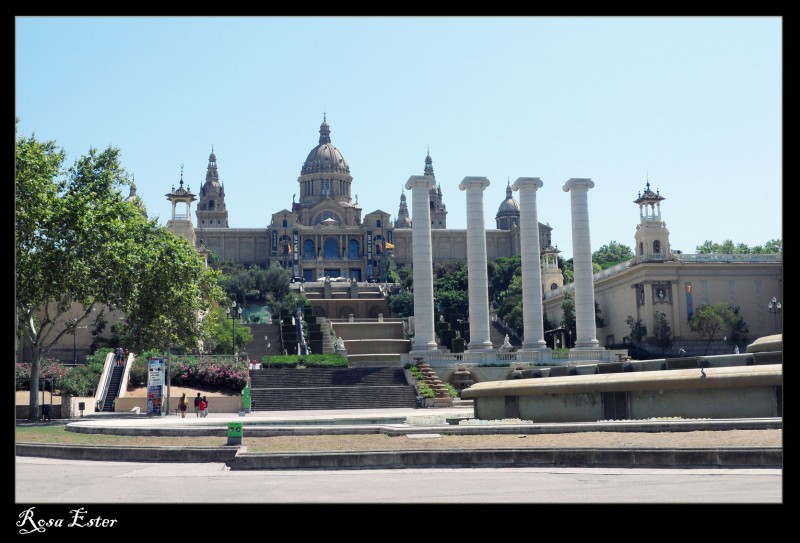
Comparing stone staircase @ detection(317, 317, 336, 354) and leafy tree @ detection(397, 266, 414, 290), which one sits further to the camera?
leafy tree @ detection(397, 266, 414, 290)

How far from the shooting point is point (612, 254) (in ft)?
562

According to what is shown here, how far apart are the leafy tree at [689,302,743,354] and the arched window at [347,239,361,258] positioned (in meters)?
112

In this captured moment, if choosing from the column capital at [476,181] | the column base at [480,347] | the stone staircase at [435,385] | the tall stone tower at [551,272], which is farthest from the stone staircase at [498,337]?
the stone staircase at [435,385]

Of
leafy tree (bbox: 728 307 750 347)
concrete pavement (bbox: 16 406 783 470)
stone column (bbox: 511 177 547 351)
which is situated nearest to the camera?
concrete pavement (bbox: 16 406 783 470)

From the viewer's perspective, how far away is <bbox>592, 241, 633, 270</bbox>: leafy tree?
167m

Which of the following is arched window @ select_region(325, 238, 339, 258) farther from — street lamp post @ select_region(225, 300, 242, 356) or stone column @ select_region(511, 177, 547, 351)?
stone column @ select_region(511, 177, 547, 351)

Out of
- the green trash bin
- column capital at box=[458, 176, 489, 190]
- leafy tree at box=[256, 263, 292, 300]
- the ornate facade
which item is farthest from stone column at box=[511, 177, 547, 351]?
the ornate facade

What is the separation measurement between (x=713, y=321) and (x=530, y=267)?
81.7 feet

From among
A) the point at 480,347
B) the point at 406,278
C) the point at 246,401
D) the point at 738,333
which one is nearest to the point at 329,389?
the point at 246,401

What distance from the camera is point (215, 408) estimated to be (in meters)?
51.6

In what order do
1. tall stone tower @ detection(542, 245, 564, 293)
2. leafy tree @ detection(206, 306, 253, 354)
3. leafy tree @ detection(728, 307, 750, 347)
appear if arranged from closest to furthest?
leafy tree @ detection(206, 306, 253, 354) < leafy tree @ detection(728, 307, 750, 347) < tall stone tower @ detection(542, 245, 564, 293)

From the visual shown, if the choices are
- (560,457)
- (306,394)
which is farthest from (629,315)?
(560,457)

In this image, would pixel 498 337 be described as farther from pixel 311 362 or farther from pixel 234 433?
pixel 234 433
